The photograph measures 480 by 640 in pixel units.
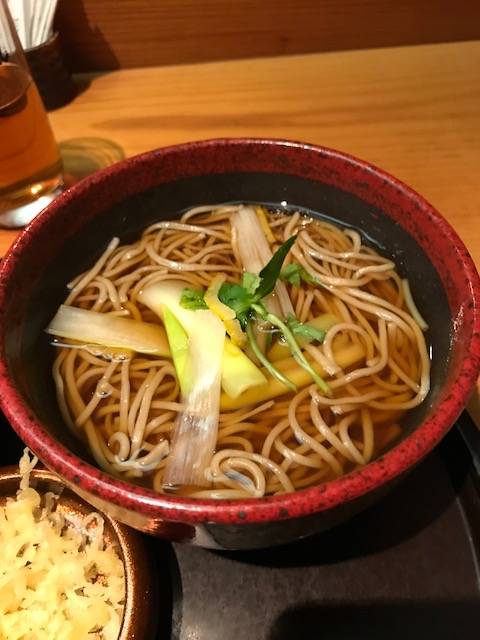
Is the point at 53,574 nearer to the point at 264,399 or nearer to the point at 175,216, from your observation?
the point at 264,399

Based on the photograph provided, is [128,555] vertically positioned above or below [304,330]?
below

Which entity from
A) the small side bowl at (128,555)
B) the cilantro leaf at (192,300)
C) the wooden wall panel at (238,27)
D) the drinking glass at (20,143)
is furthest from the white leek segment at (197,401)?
the wooden wall panel at (238,27)

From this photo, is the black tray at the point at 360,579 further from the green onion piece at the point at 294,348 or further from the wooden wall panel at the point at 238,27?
the wooden wall panel at the point at 238,27

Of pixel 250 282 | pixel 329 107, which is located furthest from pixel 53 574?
pixel 329 107

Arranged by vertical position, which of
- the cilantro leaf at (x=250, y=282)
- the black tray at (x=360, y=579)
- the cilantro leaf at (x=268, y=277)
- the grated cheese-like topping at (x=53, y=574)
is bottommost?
the black tray at (x=360, y=579)

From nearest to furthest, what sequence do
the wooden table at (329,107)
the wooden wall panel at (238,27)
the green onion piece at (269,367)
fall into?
the green onion piece at (269,367) < the wooden table at (329,107) < the wooden wall panel at (238,27)

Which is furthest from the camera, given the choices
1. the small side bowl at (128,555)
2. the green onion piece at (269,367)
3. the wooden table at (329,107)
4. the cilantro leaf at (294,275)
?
the wooden table at (329,107)

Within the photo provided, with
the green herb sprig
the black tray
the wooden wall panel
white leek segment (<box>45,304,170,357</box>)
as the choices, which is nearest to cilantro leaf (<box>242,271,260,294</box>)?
the green herb sprig
